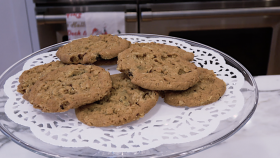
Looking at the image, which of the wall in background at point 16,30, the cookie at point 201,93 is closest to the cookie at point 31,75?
the cookie at point 201,93

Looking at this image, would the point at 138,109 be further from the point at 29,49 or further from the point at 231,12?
the point at 29,49

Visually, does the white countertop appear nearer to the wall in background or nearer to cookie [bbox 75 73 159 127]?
cookie [bbox 75 73 159 127]

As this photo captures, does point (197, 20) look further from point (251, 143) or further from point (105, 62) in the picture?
point (251, 143)

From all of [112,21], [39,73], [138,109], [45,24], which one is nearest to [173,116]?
[138,109]

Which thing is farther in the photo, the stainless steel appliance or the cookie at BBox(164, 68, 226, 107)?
the stainless steel appliance

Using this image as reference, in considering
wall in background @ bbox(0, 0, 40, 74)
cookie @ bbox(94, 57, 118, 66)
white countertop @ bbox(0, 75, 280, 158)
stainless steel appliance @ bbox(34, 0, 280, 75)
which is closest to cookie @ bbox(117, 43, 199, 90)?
cookie @ bbox(94, 57, 118, 66)

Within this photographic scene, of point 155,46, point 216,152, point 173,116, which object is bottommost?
point 216,152
